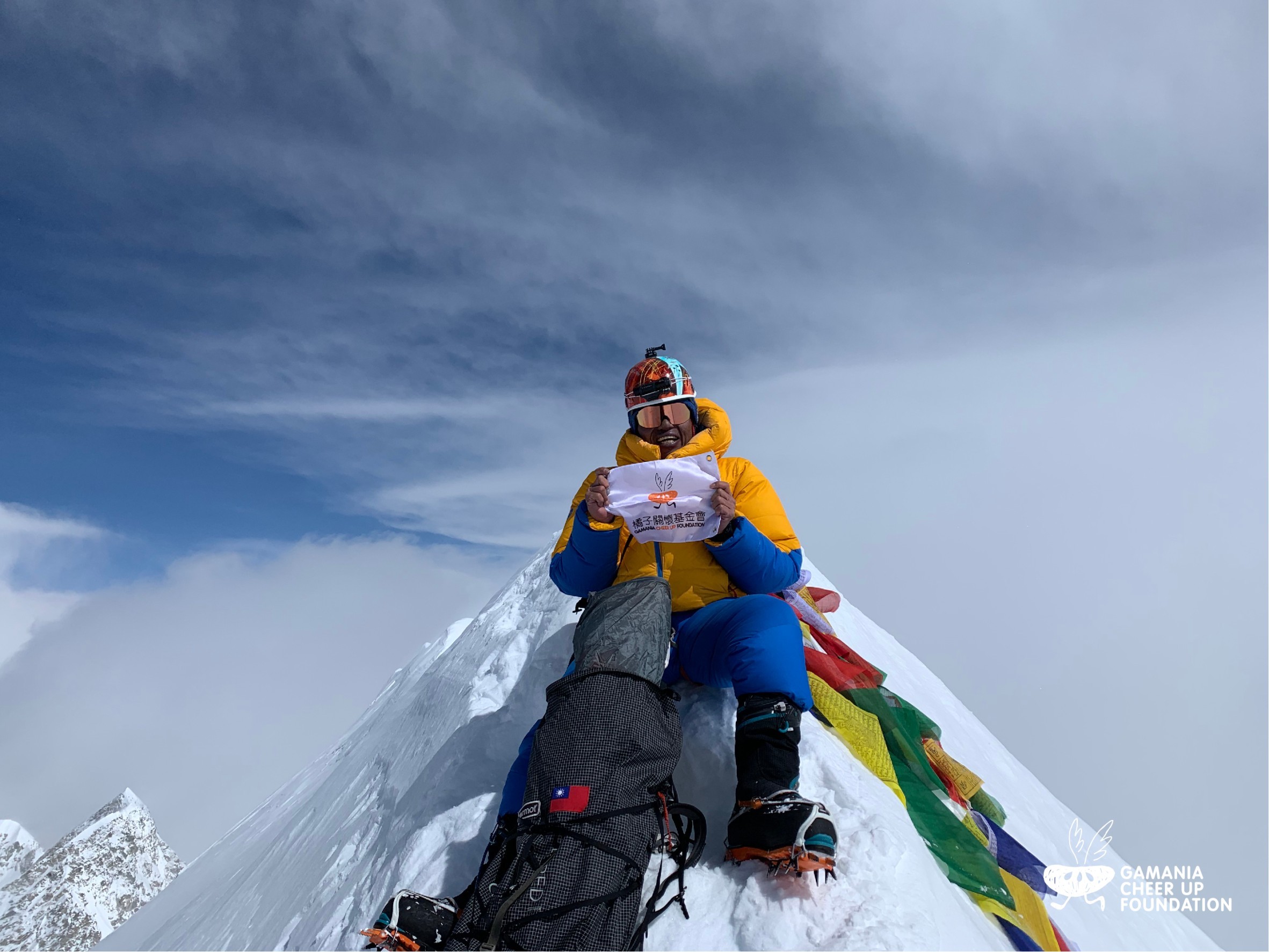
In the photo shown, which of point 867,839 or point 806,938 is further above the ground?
point 867,839

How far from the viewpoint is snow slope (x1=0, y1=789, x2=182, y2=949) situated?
128 m

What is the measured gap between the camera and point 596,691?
292cm

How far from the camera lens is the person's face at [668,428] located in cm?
489

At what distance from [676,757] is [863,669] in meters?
2.90

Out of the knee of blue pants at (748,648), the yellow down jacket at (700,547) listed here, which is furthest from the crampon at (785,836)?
the yellow down jacket at (700,547)

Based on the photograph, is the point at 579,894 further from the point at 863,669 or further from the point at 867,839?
the point at 863,669

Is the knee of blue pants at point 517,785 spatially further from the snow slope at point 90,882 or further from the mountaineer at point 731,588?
the snow slope at point 90,882

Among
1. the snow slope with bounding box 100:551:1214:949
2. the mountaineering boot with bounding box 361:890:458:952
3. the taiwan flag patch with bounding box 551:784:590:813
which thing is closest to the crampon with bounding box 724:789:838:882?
the snow slope with bounding box 100:551:1214:949

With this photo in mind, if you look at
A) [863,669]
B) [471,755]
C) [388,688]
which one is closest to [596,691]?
[471,755]

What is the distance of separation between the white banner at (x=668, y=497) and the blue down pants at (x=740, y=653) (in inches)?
20.5

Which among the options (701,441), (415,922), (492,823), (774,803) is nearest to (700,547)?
(701,441)

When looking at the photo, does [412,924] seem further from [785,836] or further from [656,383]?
[656,383]

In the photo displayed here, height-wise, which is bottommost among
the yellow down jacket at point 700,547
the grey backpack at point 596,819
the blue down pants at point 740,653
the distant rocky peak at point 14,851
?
the distant rocky peak at point 14,851

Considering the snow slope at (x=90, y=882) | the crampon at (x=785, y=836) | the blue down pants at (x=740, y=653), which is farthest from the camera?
the snow slope at (x=90, y=882)
